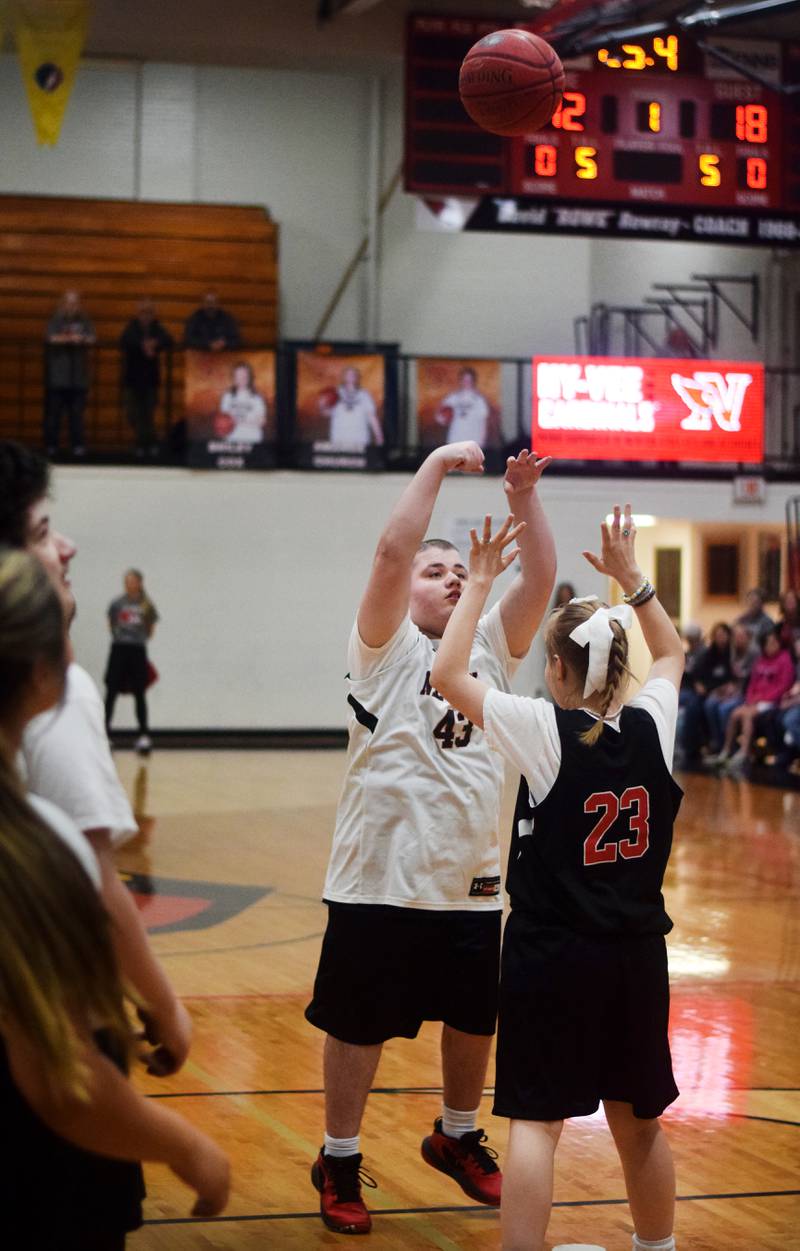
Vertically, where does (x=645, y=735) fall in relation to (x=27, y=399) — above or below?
below

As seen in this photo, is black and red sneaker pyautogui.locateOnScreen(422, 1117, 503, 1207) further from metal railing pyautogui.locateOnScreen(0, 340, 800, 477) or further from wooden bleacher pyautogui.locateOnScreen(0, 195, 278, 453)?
wooden bleacher pyautogui.locateOnScreen(0, 195, 278, 453)

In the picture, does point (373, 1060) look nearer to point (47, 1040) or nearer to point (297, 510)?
point (47, 1040)

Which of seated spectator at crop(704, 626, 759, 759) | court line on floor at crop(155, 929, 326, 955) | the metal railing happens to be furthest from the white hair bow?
the metal railing

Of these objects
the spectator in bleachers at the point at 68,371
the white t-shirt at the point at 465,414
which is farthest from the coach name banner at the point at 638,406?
the spectator in bleachers at the point at 68,371

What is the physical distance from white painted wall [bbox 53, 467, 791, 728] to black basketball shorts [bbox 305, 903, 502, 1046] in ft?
44.1

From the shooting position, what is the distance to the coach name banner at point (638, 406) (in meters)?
16.8

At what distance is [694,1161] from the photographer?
4.20 meters

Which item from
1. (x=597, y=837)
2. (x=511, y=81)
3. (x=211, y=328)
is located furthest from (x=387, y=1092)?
(x=211, y=328)

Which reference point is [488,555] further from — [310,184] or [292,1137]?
[310,184]

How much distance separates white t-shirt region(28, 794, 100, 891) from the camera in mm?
1776

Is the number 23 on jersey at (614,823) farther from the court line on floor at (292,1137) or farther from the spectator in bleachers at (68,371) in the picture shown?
the spectator in bleachers at (68,371)

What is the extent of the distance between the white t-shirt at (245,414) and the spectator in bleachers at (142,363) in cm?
78

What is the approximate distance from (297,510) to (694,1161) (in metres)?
Result: 13.4

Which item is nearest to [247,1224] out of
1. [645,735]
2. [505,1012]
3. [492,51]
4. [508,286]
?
[505,1012]
